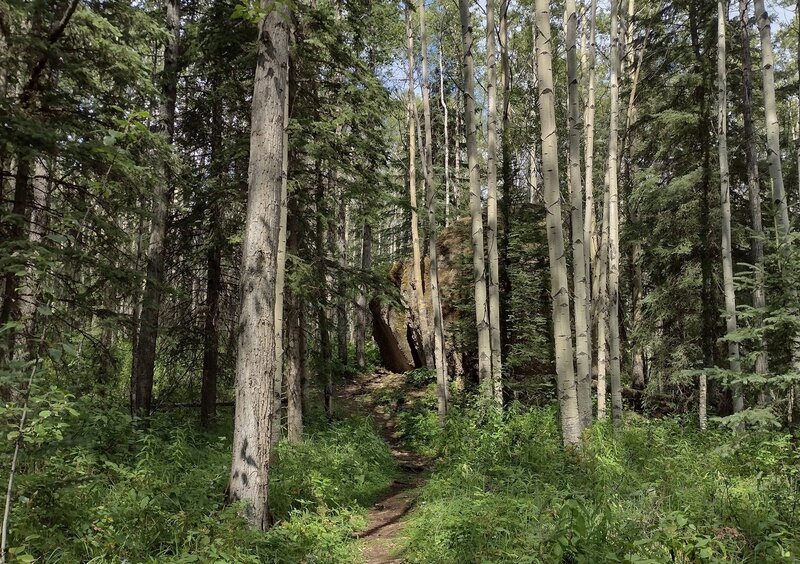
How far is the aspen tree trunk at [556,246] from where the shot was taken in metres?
6.45

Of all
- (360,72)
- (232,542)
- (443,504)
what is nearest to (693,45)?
(360,72)

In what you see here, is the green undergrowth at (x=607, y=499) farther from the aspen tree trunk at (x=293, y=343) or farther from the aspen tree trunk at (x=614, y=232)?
the aspen tree trunk at (x=293, y=343)

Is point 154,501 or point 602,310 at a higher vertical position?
point 602,310

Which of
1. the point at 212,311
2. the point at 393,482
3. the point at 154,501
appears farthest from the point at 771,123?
the point at 212,311

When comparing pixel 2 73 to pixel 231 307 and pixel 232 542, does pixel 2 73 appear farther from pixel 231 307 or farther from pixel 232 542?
pixel 232 542

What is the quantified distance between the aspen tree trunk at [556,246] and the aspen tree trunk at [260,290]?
351 centimetres

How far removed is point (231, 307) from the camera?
10422mm

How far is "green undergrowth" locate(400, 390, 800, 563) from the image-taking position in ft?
12.0

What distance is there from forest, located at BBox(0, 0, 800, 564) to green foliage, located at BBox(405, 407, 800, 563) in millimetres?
43

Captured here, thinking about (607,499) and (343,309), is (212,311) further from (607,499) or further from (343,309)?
(607,499)

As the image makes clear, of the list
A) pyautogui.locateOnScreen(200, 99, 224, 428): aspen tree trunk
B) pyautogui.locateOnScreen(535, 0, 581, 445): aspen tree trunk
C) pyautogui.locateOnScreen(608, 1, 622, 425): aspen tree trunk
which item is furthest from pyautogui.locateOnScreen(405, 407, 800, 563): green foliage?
pyautogui.locateOnScreen(200, 99, 224, 428): aspen tree trunk

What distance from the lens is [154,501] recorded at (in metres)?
4.42

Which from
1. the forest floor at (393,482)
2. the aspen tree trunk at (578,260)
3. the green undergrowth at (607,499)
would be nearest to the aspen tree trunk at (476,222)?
the green undergrowth at (607,499)

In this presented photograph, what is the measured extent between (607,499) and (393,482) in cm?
495
